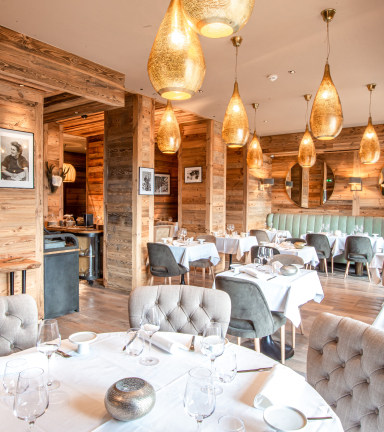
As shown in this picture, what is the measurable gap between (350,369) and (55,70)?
4071 mm

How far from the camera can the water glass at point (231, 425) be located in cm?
95

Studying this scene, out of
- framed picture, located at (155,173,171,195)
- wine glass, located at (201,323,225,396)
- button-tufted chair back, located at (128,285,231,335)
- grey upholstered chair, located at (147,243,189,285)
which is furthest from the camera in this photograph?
framed picture, located at (155,173,171,195)

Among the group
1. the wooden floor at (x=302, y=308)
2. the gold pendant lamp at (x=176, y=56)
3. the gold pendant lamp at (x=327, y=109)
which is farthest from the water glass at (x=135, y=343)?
the gold pendant lamp at (x=327, y=109)

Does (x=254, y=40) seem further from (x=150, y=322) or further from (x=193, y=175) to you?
(x=193, y=175)

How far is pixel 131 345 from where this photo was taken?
152 cm

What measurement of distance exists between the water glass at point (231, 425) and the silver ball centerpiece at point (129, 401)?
256mm

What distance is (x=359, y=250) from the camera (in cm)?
661

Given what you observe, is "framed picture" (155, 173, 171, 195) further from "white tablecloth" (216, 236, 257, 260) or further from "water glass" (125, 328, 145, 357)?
"water glass" (125, 328, 145, 357)

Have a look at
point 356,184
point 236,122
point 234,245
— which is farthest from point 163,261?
point 356,184

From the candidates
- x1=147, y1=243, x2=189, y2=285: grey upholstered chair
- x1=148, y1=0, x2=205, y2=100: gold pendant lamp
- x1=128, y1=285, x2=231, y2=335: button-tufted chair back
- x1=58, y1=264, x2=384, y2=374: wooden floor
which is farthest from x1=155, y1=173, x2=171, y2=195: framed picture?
x1=148, y1=0, x2=205, y2=100: gold pendant lamp

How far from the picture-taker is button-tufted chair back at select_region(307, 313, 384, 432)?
1297 mm

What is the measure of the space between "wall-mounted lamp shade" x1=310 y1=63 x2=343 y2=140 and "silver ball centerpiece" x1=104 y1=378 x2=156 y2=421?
9.09ft

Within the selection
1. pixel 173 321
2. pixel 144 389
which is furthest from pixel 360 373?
pixel 173 321

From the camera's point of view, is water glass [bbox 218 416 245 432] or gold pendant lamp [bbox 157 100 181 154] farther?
gold pendant lamp [bbox 157 100 181 154]
